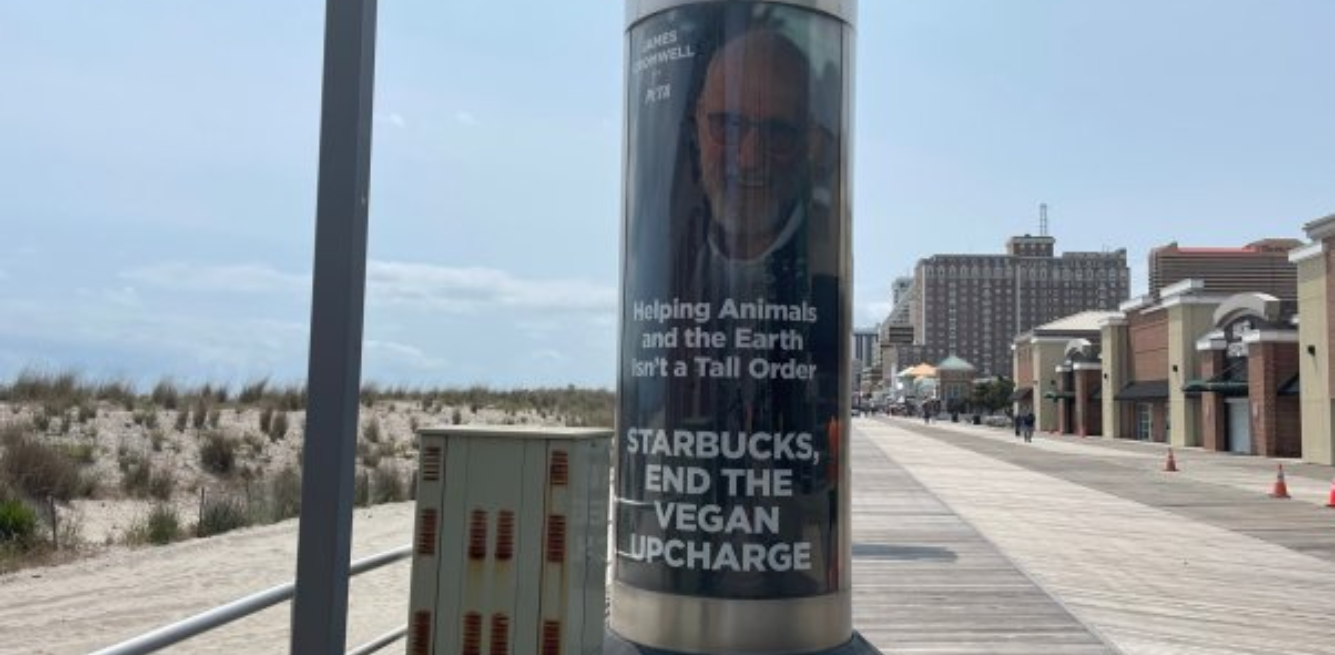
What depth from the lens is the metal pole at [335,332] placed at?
137 inches

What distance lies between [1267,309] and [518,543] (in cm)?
4794

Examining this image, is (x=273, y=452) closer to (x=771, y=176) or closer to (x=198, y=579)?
(x=198, y=579)

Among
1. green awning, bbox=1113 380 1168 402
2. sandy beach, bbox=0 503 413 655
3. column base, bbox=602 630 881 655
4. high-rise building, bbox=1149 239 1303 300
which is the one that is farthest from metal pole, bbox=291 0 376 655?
high-rise building, bbox=1149 239 1303 300

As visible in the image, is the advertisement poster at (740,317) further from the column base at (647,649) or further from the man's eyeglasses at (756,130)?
the column base at (647,649)

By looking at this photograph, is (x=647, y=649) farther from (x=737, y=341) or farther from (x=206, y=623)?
(x=206, y=623)

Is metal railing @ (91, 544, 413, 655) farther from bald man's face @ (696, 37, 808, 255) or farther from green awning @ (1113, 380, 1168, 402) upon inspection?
green awning @ (1113, 380, 1168, 402)

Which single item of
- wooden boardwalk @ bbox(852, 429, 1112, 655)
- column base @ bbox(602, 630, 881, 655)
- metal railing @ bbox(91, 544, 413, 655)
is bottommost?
wooden boardwalk @ bbox(852, 429, 1112, 655)

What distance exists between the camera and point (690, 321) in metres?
6.36

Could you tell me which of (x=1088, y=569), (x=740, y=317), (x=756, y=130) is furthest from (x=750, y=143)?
(x=1088, y=569)

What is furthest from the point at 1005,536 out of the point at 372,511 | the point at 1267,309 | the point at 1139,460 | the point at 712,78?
the point at 1267,309

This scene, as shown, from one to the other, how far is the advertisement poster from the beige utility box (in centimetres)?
143

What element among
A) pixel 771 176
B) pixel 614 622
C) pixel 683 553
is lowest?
pixel 614 622

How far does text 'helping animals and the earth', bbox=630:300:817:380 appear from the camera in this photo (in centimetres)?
627

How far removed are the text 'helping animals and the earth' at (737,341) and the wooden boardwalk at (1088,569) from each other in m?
2.31
